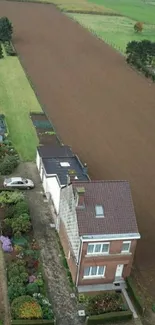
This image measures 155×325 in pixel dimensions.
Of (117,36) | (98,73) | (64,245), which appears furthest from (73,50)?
(64,245)

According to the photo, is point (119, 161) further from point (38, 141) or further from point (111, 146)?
point (38, 141)

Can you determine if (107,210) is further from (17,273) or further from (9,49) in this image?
Result: (9,49)

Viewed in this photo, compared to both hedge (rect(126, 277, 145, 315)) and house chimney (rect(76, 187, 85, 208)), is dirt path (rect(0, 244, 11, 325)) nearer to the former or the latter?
house chimney (rect(76, 187, 85, 208))

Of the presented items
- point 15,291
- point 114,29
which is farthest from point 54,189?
point 114,29

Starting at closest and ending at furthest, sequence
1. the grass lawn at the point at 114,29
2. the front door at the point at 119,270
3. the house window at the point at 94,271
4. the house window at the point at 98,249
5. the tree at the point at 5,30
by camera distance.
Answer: the house window at the point at 98,249 < the house window at the point at 94,271 < the front door at the point at 119,270 < the tree at the point at 5,30 < the grass lawn at the point at 114,29

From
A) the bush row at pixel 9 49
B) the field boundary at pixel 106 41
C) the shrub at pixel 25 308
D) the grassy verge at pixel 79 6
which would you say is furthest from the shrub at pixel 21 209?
the grassy verge at pixel 79 6

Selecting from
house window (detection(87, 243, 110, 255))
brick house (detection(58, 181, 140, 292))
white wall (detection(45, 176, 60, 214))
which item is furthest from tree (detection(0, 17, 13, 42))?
house window (detection(87, 243, 110, 255))

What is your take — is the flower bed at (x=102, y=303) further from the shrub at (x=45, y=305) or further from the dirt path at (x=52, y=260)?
the shrub at (x=45, y=305)
